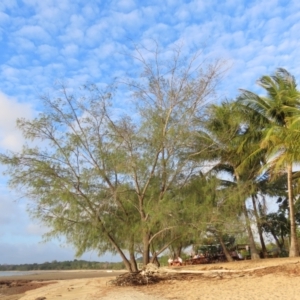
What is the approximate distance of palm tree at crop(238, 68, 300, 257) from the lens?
18995 millimetres

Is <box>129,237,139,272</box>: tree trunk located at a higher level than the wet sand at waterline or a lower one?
higher

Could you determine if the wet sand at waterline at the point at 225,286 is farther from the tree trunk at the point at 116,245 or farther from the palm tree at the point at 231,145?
the palm tree at the point at 231,145

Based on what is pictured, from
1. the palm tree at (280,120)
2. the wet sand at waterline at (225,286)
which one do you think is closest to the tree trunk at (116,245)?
the wet sand at waterline at (225,286)

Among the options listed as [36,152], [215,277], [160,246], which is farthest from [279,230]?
[36,152]

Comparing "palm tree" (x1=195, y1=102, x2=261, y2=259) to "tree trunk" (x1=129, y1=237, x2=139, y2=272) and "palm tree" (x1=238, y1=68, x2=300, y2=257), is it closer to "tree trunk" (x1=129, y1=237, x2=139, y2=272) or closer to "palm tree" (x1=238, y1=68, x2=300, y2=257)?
"palm tree" (x1=238, y1=68, x2=300, y2=257)

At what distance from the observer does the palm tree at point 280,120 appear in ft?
62.3

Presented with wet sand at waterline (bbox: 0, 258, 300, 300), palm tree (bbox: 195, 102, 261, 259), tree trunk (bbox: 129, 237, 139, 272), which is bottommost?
wet sand at waterline (bbox: 0, 258, 300, 300)

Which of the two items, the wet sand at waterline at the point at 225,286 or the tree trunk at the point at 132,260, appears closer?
the wet sand at waterline at the point at 225,286

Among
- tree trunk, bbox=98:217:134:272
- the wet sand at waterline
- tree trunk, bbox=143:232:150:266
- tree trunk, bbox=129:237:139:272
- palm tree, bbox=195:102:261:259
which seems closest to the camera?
the wet sand at waterline

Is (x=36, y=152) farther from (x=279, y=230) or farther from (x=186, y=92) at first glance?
(x=279, y=230)

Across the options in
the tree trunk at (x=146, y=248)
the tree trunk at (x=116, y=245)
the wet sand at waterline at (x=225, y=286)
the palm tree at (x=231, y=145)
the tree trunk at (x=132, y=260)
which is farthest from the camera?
the palm tree at (x=231, y=145)

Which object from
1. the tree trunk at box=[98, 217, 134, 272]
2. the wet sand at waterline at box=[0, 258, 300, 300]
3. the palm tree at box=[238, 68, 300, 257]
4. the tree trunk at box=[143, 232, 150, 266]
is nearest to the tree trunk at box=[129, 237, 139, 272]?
the tree trunk at box=[98, 217, 134, 272]

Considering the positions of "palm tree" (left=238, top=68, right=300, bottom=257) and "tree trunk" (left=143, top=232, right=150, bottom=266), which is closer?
"tree trunk" (left=143, top=232, right=150, bottom=266)

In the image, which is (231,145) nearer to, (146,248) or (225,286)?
(146,248)
